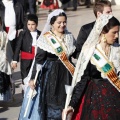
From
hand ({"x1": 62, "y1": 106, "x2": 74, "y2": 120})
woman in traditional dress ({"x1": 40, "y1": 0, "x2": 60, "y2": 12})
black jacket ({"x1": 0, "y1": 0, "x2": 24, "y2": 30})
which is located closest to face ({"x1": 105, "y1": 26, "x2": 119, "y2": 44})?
hand ({"x1": 62, "y1": 106, "x2": 74, "y2": 120})

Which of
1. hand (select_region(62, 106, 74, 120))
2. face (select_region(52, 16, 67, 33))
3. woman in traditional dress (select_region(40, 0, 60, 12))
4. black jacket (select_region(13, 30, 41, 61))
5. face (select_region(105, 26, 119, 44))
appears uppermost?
face (select_region(105, 26, 119, 44))

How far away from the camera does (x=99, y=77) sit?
444 centimetres

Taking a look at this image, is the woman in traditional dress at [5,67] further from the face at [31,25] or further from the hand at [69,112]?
the hand at [69,112]

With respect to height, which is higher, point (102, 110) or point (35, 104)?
point (102, 110)

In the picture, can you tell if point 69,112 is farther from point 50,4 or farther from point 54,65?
point 50,4

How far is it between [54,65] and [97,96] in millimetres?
1449

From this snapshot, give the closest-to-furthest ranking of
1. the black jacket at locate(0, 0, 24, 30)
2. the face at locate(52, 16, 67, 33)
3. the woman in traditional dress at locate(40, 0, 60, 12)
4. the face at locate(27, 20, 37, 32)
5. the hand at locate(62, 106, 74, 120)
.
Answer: the hand at locate(62, 106, 74, 120), the face at locate(52, 16, 67, 33), the face at locate(27, 20, 37, 32), the black jacket at locate(0, 0, 24, 30), the woman in traditional dress at locate(40, 0, 60, 12)

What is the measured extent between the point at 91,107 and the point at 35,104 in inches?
66.1

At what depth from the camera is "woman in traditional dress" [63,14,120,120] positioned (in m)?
4.32

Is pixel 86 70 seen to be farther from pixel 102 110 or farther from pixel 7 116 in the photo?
pixel 7 116

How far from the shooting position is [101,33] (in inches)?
171

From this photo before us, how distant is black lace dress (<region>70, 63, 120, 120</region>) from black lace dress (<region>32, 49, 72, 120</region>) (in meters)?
1.32

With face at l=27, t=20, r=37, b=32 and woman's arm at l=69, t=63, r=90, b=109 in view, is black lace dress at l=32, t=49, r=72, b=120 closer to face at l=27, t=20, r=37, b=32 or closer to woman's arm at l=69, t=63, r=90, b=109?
woman's arm at l=69, t=63, r=90, b=109

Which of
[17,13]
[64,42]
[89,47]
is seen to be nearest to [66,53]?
[64,42]
